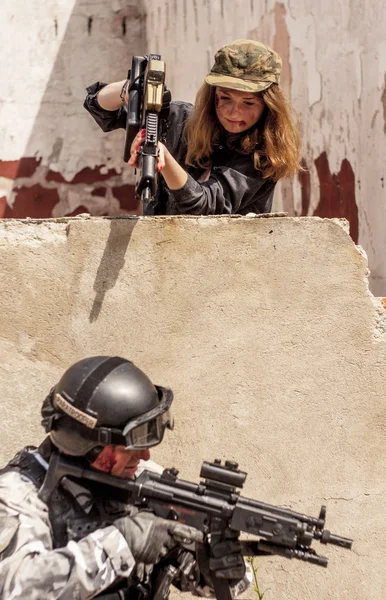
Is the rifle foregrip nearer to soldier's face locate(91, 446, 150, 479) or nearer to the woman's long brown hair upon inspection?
soldier's face locate(91, 446, 150, 479)

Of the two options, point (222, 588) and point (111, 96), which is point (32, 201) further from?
point (222, 588)

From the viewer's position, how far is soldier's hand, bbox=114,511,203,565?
252 cm

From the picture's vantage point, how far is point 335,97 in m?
5.04

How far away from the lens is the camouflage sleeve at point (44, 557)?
2410 millimetres

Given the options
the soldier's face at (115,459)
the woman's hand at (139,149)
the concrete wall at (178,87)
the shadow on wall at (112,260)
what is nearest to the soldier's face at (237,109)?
the woman's hand at (139,149)

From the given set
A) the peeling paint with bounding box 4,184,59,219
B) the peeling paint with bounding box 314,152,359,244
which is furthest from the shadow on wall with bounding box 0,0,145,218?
the peeling paint with bounding box 314,152,359,244

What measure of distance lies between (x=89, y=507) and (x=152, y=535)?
23 centimetres

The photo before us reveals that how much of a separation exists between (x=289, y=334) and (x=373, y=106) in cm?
209

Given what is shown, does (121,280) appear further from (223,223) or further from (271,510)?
(271,510)

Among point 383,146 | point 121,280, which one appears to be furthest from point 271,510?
point 383,146

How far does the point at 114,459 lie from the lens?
2619 mm

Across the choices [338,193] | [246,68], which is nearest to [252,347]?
A: [246,68]

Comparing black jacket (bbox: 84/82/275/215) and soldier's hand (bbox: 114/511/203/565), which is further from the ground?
black jacket (bbox: 84/82/275/215)

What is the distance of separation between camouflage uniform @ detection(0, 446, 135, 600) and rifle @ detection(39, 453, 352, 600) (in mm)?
81
